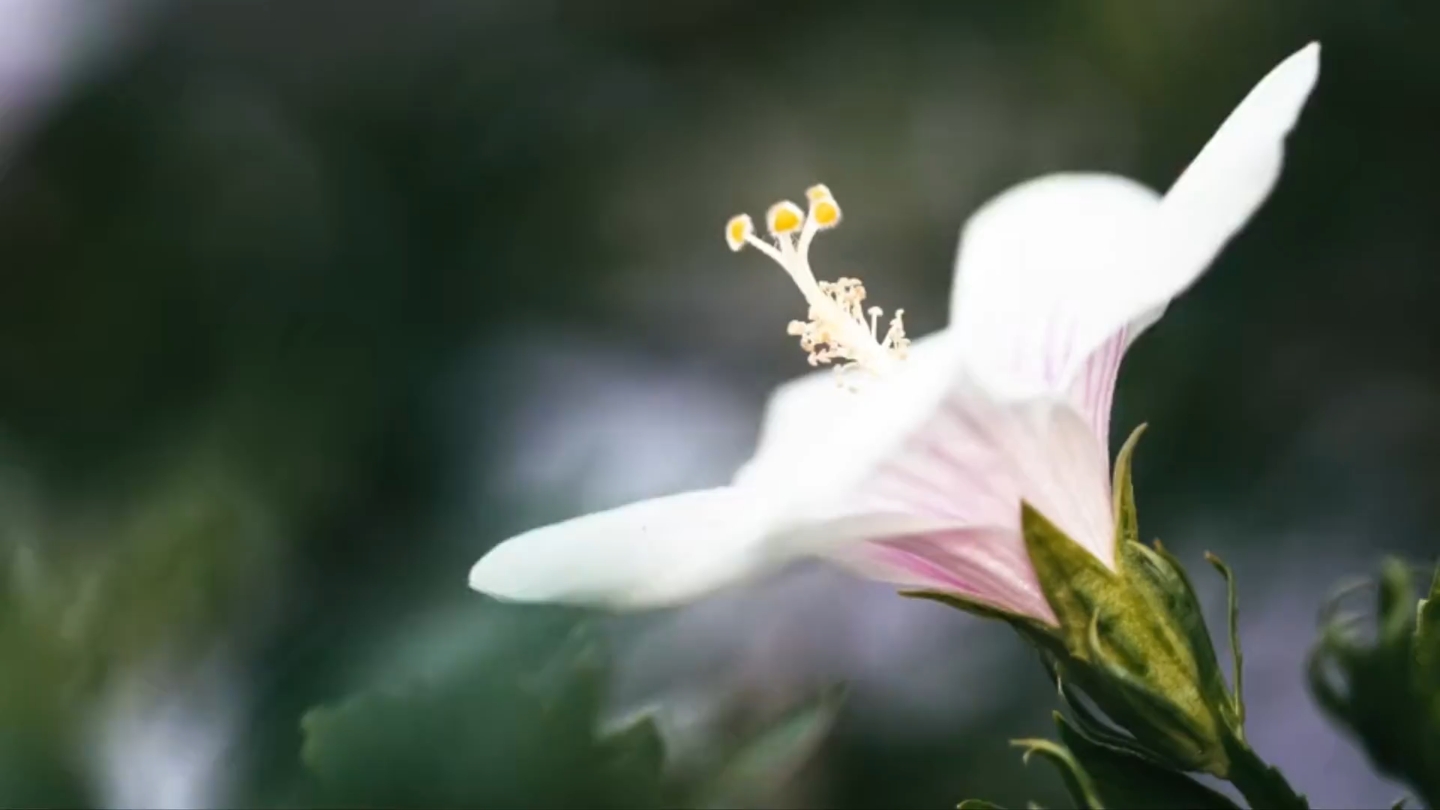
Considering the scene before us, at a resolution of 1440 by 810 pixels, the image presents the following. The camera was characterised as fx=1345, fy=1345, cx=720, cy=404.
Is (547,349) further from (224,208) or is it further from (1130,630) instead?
(1130,630)

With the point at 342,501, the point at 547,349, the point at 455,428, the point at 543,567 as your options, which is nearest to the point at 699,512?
the point at 543,567

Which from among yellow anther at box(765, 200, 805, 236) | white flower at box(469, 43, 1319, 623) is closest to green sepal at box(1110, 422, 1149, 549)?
white flower at box(469, 43, 1319, 623)

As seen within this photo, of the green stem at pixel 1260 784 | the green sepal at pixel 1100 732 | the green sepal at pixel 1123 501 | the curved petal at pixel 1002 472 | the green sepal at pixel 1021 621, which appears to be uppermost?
the curved petal at pixel 1002 472

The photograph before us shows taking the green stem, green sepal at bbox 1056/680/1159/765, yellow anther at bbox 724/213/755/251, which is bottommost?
the green stem

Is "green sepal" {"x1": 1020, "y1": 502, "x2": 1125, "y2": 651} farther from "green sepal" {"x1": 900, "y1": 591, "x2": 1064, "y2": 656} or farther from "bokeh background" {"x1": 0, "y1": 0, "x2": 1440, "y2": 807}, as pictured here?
"bokeh background" {"x1": 0, "y1": 0, "x2": 1440, "y2": 807}

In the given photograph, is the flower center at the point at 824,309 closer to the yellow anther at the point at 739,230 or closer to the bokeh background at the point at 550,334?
the yellow anther at the point at 739,230

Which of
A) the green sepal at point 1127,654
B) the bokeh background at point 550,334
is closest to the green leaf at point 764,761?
the bokeh background at point 550,334

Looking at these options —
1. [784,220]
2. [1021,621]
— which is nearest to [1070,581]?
[1021,621]

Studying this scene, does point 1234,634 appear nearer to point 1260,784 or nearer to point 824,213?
point 1260,784
